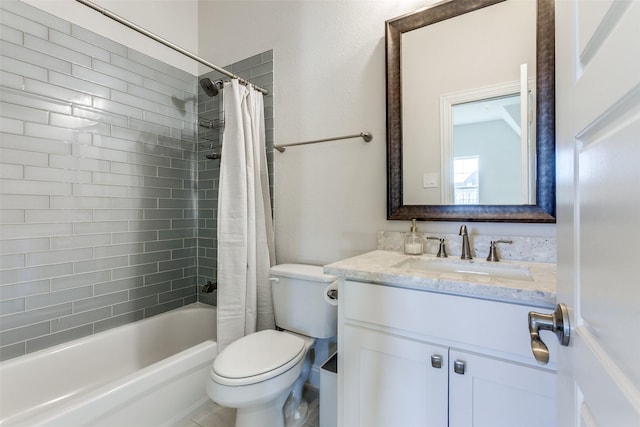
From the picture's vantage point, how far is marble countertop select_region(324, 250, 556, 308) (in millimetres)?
753

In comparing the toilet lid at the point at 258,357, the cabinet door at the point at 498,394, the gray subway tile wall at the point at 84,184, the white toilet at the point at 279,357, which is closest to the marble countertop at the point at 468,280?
the cabinet door at the point at 498,394

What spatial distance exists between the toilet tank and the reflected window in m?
0.73

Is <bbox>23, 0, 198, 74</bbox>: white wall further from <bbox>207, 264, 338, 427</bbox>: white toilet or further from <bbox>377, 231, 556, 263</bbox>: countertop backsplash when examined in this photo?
<bbox>377, 231, 556, 263</bbox>: countertop backsplash

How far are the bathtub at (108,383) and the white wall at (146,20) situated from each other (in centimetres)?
187

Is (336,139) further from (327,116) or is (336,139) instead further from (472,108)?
(472,108)

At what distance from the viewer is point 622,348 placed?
0.97ft

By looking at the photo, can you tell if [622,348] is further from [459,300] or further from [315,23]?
[315,23]

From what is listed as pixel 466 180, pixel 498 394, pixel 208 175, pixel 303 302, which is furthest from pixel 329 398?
pixel 208 175

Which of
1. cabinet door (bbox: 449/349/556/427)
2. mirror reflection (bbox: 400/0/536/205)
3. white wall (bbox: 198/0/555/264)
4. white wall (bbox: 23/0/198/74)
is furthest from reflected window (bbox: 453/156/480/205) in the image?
white wall (bbox: 23/0/198/74)

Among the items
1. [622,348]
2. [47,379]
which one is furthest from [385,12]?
[47,379]

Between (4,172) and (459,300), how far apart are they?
210 centimetres

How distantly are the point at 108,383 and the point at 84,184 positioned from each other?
113cm

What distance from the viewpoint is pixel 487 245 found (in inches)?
47.8

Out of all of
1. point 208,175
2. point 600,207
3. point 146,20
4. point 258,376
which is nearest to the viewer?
point 600,207
